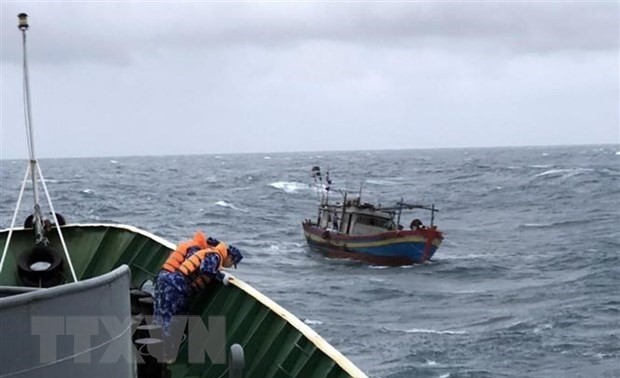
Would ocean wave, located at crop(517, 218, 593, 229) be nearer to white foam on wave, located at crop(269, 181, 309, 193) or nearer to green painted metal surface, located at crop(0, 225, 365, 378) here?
white foam on wave, located at crop(269, 181, 309, 193)

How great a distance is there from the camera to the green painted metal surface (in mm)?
7379

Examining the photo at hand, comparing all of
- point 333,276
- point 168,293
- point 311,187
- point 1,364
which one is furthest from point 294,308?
point 311,187

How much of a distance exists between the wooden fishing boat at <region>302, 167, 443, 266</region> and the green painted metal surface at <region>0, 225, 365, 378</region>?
30.3 m

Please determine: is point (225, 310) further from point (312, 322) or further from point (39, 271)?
point (312, 322)

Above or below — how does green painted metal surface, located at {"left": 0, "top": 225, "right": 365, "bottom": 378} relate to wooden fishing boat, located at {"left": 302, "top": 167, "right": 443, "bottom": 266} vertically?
above

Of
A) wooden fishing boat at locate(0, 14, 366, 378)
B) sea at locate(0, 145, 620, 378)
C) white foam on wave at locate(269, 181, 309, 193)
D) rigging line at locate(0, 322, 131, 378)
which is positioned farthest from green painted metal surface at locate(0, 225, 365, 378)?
white foam on wave at locate(269, 181, 309, 193)

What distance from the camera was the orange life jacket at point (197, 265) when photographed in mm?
8641

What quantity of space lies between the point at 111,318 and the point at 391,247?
3732 centimetres

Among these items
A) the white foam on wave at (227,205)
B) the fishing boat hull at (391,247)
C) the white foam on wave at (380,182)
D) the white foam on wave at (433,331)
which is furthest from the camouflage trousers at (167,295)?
the white foam on wave at (380,182)

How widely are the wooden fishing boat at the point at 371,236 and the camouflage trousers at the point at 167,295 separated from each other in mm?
32956

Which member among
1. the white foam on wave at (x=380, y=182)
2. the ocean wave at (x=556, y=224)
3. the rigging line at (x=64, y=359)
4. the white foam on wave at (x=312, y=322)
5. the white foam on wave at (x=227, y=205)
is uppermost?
the rigging line at (x=64, y=359)

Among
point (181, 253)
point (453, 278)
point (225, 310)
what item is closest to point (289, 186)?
point (453, 278)

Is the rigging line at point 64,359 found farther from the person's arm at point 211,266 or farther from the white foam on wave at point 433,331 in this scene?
the white foam on wave at point 433,331

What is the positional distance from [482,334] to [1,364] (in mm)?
21504
